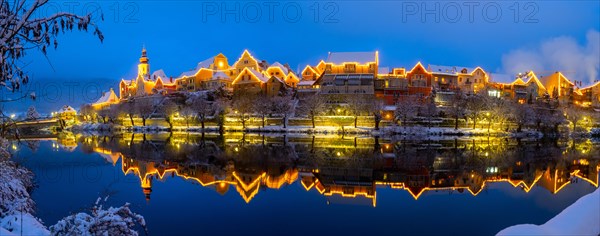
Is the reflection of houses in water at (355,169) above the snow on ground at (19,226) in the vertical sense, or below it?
below

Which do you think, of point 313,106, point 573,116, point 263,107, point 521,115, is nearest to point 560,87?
point 573,116

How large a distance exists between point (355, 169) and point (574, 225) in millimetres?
16955

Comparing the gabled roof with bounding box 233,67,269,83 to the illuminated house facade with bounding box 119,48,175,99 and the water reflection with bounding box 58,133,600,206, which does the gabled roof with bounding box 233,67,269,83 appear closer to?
the illuminated house facade with bounding box 119,48,175,99

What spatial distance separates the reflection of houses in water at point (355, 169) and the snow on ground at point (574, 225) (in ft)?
29.4

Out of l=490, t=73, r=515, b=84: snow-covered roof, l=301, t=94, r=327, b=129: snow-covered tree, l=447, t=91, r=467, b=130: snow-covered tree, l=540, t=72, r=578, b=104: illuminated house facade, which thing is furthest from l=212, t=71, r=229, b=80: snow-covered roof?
l=540, t=72, r=578, b=104: illuminated house facade

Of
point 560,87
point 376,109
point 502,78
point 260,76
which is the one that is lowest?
point 376,109

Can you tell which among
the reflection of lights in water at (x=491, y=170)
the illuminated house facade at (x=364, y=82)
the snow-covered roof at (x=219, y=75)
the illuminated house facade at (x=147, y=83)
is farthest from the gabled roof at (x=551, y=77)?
the illuminated house facade at (x=147, y=83)

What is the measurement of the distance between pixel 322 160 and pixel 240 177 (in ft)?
26.1

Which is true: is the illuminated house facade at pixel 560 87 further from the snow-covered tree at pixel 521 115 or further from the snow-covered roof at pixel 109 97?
the snow-covered roof at pixel 109 97

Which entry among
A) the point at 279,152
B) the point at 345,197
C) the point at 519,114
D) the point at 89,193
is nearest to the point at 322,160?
the point at 279,152

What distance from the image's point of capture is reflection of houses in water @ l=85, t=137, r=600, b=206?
19.3 m

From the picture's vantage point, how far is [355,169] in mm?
24047

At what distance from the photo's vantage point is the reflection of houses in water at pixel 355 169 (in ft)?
63.5

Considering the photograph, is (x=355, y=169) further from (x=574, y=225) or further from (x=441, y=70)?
(x=441, y=70)
